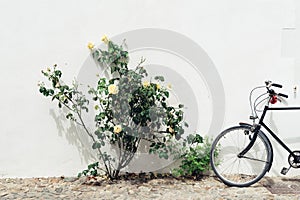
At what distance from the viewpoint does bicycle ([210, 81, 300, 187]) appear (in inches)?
171

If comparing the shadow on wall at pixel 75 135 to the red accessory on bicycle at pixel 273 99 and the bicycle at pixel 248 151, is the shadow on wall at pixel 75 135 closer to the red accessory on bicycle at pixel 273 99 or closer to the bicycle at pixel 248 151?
the bicycle at pixel 248 151

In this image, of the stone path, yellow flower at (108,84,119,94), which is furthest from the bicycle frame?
yellow flower at (108,84,119,94)

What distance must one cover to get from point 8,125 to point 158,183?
192 cm

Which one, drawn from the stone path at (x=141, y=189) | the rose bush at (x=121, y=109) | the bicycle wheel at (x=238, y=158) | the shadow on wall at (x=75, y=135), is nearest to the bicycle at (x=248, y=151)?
the bicycle wheel at (x=238, y=158)

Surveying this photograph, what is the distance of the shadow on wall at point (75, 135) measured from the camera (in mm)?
4551

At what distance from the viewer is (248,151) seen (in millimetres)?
4586

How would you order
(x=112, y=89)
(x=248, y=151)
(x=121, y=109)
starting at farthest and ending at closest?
(x=248, y=151), (x=121, y=109), (x=112, y=89)

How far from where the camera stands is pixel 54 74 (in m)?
4.39

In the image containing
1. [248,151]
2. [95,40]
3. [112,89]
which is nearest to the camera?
[112,89]

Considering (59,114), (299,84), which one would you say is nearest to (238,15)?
(299,84)

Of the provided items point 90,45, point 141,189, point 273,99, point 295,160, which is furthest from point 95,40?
point 295,160

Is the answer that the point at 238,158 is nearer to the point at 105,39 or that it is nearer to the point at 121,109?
the point at 121,109

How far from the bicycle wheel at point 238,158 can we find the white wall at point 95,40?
0.20 metres

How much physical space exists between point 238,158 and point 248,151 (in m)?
0.15
